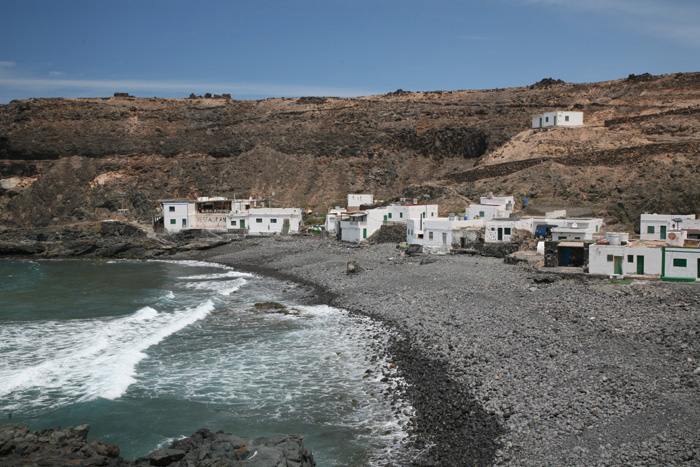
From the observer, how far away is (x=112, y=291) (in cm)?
3164

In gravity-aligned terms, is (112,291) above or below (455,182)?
below

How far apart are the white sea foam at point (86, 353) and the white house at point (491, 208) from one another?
20.4m

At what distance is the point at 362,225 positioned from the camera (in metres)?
43.2

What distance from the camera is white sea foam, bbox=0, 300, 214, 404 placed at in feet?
53.9

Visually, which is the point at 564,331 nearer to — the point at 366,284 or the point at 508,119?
the point at 366,284

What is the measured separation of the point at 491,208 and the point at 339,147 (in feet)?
104

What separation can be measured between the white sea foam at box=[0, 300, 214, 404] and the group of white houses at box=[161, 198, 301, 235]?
25.6 metres

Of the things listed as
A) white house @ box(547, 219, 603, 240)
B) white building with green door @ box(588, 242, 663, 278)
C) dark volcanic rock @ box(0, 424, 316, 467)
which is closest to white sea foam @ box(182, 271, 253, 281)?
white house @ box(547, 219, 603, 240)

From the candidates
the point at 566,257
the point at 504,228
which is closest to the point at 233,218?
the point at 504,228

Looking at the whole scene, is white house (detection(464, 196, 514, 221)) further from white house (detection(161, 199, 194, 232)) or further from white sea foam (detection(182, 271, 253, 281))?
white house (detection(161, 199, 194, 232))

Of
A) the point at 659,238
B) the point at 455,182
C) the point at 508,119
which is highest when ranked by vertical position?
the point at 508,119

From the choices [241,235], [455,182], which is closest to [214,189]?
[241,235]

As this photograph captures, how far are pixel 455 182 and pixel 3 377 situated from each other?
3990 centimetres

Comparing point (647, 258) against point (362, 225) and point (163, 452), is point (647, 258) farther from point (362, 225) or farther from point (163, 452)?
point (362, 225)
